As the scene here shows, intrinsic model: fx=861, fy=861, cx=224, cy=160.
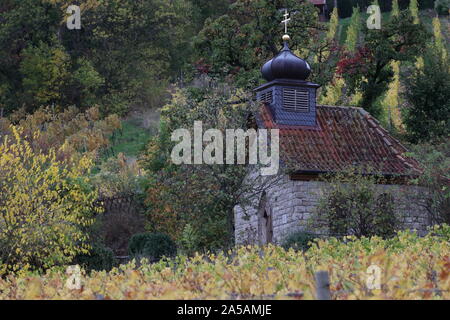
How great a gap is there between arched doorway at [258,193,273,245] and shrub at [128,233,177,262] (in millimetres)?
2675

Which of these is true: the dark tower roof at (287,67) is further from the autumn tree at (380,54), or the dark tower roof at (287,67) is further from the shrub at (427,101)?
the shrub at (427,101)

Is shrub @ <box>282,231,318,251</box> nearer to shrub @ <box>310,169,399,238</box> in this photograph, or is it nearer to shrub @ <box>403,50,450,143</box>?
shrub @ <box>310,169,399,238</box>

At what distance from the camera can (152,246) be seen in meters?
24.8

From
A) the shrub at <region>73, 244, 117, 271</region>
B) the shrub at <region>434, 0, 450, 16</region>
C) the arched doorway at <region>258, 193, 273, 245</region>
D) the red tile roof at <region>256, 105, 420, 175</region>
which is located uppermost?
the shrub at <region>434, 0, 450, 16</region>

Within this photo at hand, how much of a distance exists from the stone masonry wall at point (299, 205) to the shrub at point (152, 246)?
86.8 inches

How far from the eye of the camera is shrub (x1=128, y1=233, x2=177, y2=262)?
24.6 metres

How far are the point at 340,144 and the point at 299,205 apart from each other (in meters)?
3.18

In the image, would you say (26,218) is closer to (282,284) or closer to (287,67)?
(282,284)

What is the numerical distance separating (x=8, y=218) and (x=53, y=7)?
34.6 m

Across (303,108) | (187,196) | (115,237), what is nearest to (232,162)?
(187,196)

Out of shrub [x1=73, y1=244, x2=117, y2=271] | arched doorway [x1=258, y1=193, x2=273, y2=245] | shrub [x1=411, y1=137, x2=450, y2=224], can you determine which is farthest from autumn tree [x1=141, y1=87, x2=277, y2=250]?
shrub [x1=411, y1=137, x2=450, y2=224]

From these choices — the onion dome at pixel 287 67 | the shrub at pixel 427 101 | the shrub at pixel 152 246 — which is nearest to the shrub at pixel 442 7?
the shrub at pixel 427 101

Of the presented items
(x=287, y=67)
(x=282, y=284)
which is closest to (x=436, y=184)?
(x=287, y=67)

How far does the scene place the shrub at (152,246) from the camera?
968 inches
